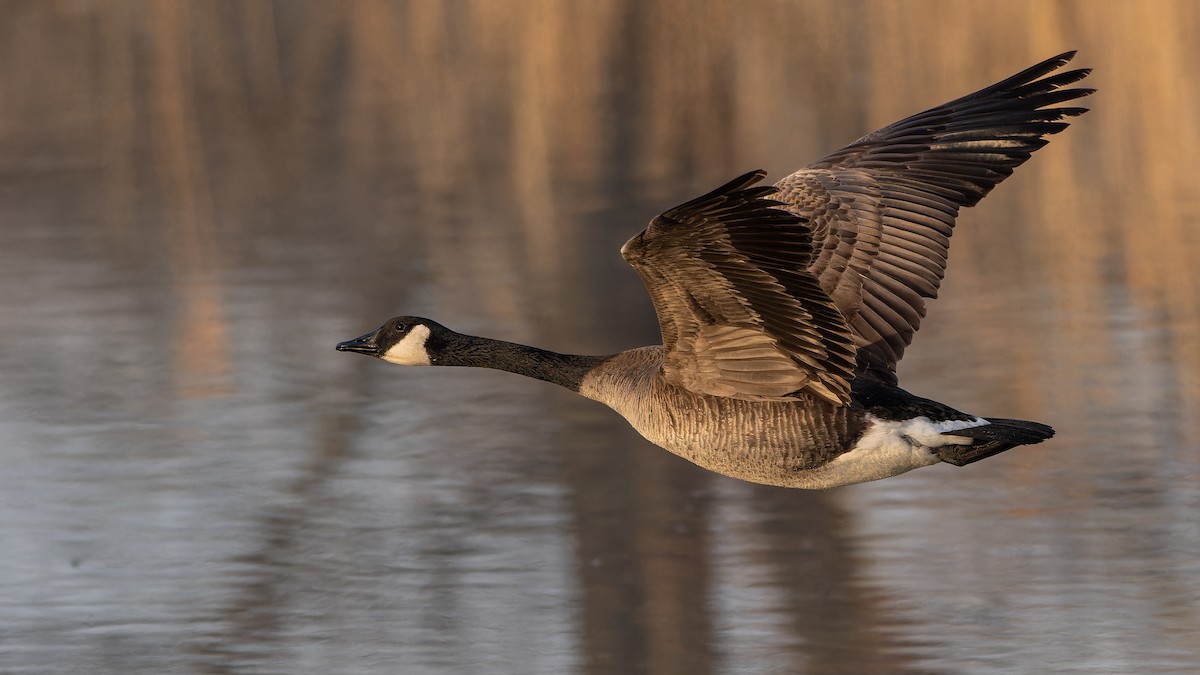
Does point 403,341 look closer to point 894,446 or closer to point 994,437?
point 894,446

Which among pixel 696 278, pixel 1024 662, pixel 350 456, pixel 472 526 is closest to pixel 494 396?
pixel 350 456

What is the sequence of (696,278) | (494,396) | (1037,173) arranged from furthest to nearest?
1. (1037,173)
2. (494,396)
3. (696,278)

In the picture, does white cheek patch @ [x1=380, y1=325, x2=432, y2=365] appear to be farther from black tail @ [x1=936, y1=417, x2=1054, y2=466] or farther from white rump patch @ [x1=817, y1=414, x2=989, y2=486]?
black tail @ [x1=936, y1=417, x2=1054, y2=466]

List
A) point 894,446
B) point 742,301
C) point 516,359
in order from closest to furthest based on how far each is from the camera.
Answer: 1. point 742,301
2. point 894,446
3. point 516,359

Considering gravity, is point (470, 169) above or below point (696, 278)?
above

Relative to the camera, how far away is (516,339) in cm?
1171

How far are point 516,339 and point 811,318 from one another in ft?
22.2

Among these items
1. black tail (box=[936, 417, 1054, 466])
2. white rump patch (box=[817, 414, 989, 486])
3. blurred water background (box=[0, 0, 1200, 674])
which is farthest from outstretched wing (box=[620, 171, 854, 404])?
blurred water background (box=[0, 0, 1200, 674])

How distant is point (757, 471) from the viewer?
552 centimetres

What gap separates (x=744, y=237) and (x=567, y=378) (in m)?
1.46

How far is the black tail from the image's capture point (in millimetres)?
5055

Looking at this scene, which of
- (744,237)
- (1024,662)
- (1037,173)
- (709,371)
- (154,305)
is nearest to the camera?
(744,237)

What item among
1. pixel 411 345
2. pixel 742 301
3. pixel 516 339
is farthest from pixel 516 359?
pixel 516 339

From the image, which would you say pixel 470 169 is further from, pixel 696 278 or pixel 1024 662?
pixel 696 278
